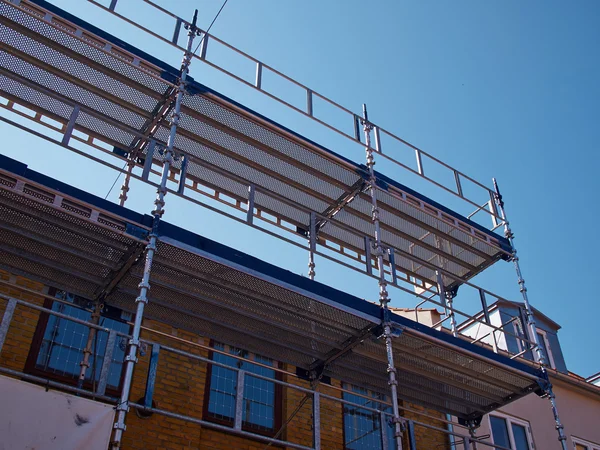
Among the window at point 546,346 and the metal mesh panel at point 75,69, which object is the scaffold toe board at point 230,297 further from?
the window at point 546,346

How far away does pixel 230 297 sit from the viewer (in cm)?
969

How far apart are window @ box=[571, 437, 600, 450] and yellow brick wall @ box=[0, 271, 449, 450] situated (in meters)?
7.13

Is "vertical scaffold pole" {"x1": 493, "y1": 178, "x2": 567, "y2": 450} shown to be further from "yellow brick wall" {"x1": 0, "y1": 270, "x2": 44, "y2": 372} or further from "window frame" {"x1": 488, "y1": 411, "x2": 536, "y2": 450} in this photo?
"yellow brick wall" {"x1": 0, "y1": 270, "x2": 44, "y2": 372}

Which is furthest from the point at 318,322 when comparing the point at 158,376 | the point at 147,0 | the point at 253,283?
the point at 147,0

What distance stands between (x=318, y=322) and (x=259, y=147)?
11.0 ft

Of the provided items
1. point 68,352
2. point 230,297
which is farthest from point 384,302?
point 68,352

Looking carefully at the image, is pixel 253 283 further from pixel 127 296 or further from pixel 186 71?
pixel 186 71

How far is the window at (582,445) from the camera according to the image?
16.1 meters

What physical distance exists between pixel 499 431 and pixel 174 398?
774 cm

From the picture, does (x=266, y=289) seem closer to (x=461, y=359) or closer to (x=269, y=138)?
(x=269, y=138)

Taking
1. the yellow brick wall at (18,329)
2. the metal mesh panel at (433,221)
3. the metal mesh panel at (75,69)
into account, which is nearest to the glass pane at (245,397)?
the yellow brick wall at (18,329)

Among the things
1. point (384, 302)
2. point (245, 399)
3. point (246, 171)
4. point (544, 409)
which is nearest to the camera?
point (384, 302)

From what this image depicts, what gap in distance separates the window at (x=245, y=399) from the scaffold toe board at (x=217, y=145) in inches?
107

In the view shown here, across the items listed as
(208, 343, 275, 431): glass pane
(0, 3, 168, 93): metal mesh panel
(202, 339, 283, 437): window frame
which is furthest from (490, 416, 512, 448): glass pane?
(0, 3, 168, 93): metal mesh panel
